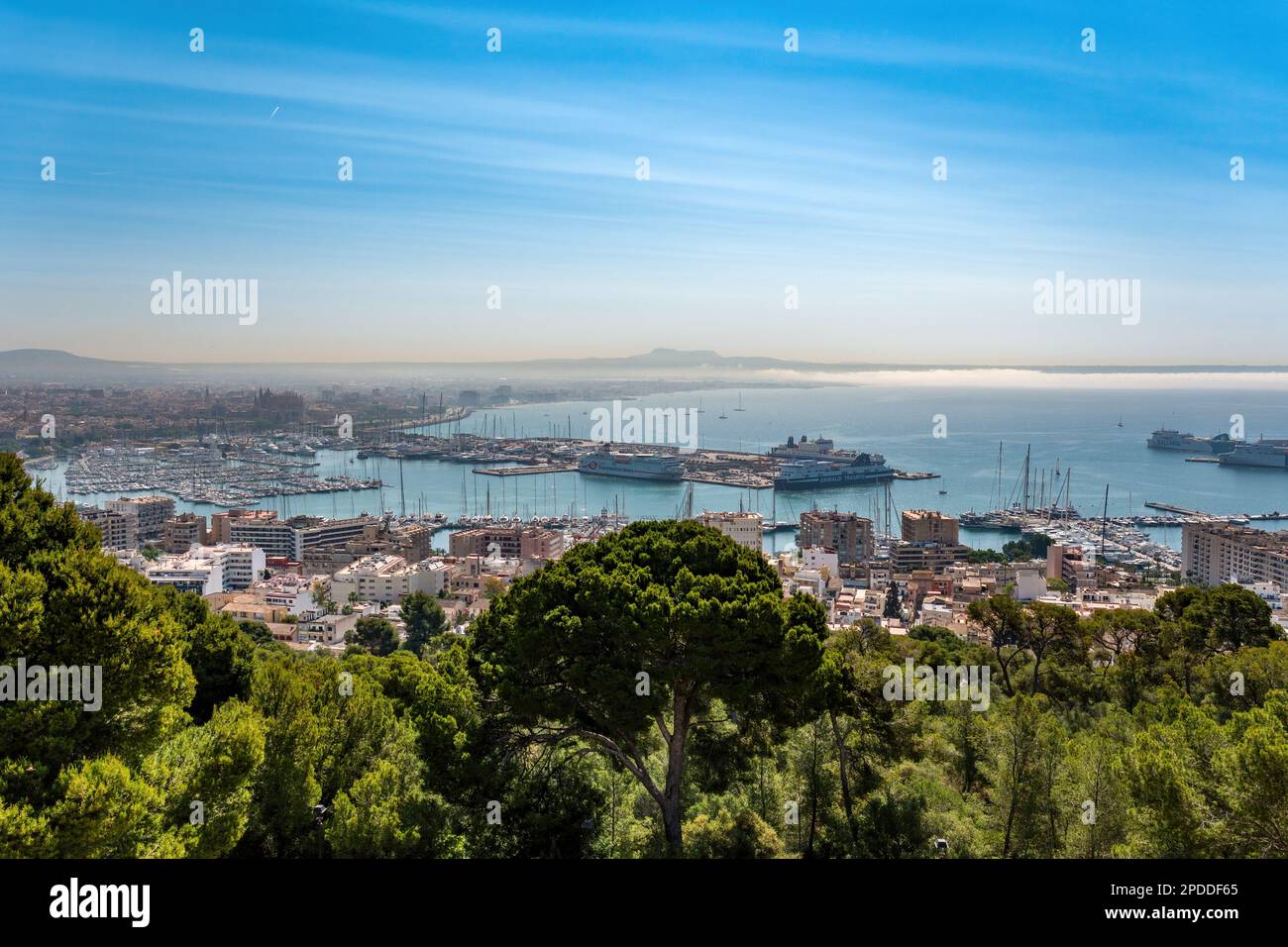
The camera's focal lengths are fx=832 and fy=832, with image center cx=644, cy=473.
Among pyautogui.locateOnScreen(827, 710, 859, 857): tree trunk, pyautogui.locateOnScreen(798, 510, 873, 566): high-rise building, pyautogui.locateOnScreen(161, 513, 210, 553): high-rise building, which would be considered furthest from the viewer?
pyautogui.locateOnScreen(798, 510, 873, 566): high-rise building

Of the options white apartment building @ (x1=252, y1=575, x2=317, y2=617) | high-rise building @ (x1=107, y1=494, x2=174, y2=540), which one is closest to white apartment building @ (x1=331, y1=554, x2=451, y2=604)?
white apartment building @ (x1=252, y1=575, x2=317, y2=617)

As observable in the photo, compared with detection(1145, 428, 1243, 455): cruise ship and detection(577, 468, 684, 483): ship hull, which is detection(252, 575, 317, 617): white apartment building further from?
detection(1145, 428, 1243, 455): cruise ship

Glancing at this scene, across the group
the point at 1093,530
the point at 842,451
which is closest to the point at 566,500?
the point at 842,451

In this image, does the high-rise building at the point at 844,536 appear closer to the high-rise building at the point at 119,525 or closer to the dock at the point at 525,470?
the dock at the point at 525,470

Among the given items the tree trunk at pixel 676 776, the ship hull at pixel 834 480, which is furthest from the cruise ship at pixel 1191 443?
the tree trunk at pixel 676 776

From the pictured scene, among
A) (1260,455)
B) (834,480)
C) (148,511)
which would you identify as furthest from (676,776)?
(1260,455)

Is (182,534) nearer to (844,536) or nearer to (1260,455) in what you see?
(844,536)
